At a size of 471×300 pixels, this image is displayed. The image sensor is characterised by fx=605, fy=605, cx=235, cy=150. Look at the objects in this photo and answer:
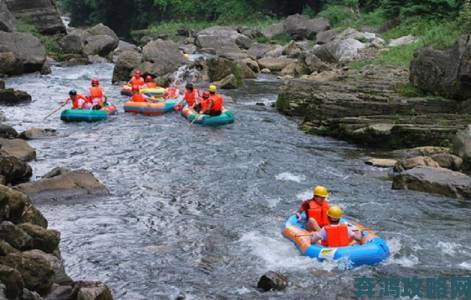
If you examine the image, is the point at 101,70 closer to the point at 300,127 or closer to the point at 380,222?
the point at 300,127

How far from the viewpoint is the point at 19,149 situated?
12562 mm

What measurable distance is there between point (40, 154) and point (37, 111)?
532cm

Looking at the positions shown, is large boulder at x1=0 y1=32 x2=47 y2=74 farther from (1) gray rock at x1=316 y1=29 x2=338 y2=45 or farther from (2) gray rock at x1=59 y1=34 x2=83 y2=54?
(1) gray rock at x1=316 y1=29 x2=338 y2=45

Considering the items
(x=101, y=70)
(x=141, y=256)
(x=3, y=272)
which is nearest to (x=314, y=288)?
(x=141, y=256)

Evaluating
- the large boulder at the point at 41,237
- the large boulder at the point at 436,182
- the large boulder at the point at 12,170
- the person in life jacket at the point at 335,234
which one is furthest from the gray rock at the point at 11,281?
the large boulder at the point at 436,182

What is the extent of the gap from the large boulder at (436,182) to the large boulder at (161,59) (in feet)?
46.9

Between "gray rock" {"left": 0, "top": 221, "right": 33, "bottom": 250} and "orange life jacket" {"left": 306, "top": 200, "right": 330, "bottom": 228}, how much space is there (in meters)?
4.03

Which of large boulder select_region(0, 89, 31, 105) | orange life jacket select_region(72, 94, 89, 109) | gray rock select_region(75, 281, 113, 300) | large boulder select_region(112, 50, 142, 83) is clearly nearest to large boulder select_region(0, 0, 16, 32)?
large boulder select_region(112, 50, 142, 83)

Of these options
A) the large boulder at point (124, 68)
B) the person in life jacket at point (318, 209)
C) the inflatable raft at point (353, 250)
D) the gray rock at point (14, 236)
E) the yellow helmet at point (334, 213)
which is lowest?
the large boulder at point (124, 68)

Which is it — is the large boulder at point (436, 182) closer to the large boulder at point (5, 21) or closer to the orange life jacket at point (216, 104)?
the orange life jacket at point (216, 104)

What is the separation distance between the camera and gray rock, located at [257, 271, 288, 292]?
724 centimetres

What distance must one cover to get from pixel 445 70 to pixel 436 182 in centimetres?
552

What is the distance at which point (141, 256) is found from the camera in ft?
26.9

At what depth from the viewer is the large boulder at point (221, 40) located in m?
33.5
